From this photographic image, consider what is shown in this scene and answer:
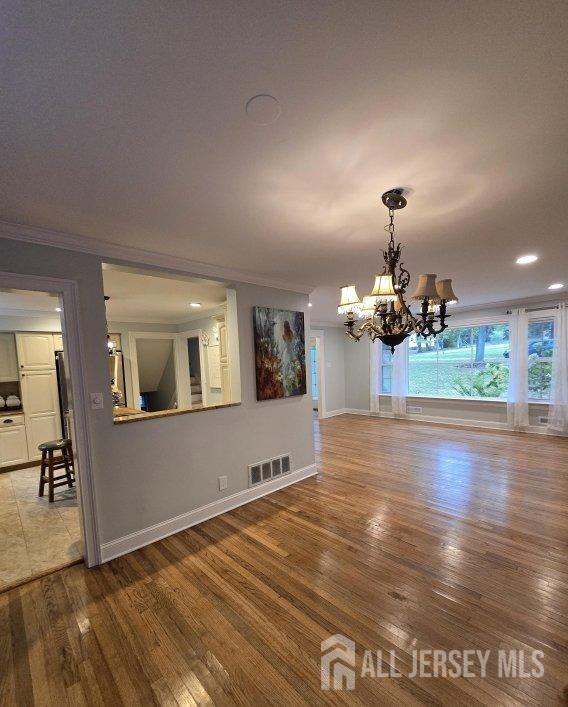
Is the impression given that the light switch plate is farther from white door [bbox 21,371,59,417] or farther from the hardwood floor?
white door [bbox 21,371,59,417]

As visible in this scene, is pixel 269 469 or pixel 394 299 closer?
pixel 394 299

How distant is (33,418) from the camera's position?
4699 millimetres

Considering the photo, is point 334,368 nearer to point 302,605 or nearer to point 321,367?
point 321,367

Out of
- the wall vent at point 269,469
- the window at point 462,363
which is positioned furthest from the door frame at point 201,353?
the window at point 462,363

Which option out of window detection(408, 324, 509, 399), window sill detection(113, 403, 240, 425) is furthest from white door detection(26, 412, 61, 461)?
window detection(408, 324, 509, 399)

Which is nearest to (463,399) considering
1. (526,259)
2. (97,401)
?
(526,259)

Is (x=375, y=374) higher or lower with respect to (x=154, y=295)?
lower

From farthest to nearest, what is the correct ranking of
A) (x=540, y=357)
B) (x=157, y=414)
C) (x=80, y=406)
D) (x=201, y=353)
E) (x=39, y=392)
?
(x=201, y=353)
(x=540, y=357)
(x=39, y=392)
(x=157, y=414)
(x=80, y=406)

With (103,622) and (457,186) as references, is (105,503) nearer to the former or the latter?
(103,622)

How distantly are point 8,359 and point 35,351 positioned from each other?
0.36m

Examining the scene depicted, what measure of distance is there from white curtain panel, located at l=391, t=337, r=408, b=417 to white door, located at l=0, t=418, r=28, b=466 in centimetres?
691

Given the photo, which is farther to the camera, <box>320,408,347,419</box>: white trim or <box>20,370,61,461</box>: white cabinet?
<box>320,408,347,419</box>: white trim

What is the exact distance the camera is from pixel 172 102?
1040 mm

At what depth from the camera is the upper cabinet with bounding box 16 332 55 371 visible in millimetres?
4660
